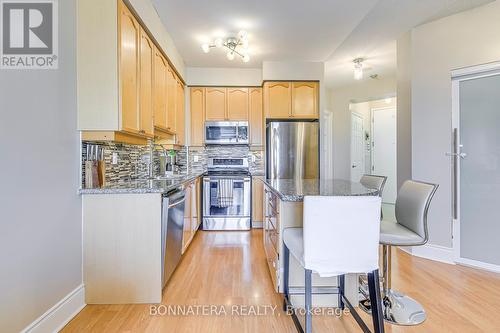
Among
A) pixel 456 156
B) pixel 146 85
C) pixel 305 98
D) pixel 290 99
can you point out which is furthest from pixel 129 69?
pixel 456 156

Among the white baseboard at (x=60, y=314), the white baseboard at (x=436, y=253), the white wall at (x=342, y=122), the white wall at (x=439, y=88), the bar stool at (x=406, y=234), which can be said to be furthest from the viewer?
the white wall at (x=342, y=122)

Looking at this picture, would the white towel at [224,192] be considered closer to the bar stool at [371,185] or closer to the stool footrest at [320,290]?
the bar stool at [371,185]

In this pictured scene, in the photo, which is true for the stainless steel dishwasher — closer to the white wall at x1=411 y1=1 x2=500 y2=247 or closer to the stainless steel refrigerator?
the stainless steel refrigerator

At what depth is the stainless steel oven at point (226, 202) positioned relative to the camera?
4105 millimetres

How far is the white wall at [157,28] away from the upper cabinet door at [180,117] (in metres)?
0.27

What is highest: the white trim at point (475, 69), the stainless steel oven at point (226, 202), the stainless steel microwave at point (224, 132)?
the white trim at point (475, 69)

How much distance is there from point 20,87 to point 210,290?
6.31 feet

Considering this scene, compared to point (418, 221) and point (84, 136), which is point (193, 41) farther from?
point (418, 221)

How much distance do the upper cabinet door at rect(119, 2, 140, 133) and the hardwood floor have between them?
1.39 meters

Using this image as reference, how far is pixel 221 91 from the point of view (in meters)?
4.51

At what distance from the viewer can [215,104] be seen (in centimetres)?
451

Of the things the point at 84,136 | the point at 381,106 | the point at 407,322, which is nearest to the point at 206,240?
the point at 84,136

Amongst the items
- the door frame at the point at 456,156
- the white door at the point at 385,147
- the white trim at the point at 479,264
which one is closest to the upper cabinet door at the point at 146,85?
the door frame at the point at 456,156

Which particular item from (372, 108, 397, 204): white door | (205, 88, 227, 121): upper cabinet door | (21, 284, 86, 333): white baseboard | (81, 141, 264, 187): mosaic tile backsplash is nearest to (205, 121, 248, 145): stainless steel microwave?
(205, 88, 227, 121): upper cabinet door
